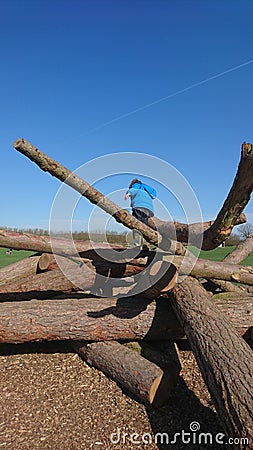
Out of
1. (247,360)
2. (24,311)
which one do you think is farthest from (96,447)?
(24,311)

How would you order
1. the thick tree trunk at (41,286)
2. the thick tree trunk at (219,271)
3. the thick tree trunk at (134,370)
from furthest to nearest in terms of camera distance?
the thick tree trunk at (41,286)
the thick tree trunk at (219,271)
the thick tree trunk at (134,370)

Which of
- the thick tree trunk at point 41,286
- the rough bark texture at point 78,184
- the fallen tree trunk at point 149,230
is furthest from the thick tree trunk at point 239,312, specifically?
the thick tree trunk at point 41,286

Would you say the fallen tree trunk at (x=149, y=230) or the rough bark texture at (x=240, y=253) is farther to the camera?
the rough bark texture at (x=240, y=253)

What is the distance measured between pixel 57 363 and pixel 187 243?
5.32ft

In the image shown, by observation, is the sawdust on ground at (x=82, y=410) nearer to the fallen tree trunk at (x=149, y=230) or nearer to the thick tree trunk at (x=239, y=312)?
the thick tree trunk at (x=239, y=312)

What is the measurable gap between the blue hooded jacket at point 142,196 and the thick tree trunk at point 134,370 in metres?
1.73

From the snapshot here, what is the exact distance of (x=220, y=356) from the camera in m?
2.55

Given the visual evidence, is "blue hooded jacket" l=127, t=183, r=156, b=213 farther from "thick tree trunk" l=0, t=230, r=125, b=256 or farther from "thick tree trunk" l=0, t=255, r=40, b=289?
"thick tree trunk" l=0, t=255, r=40, b=289

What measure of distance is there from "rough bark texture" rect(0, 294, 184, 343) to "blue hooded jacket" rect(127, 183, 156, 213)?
1.36 metres

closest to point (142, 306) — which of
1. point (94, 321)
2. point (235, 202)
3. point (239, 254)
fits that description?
point (94, 321)

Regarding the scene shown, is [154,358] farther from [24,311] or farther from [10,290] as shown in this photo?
[10,290]

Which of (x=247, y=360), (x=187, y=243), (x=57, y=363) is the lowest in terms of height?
(x=57, y=363)

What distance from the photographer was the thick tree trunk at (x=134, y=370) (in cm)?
298

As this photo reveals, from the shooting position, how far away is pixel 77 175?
8.78 ft
